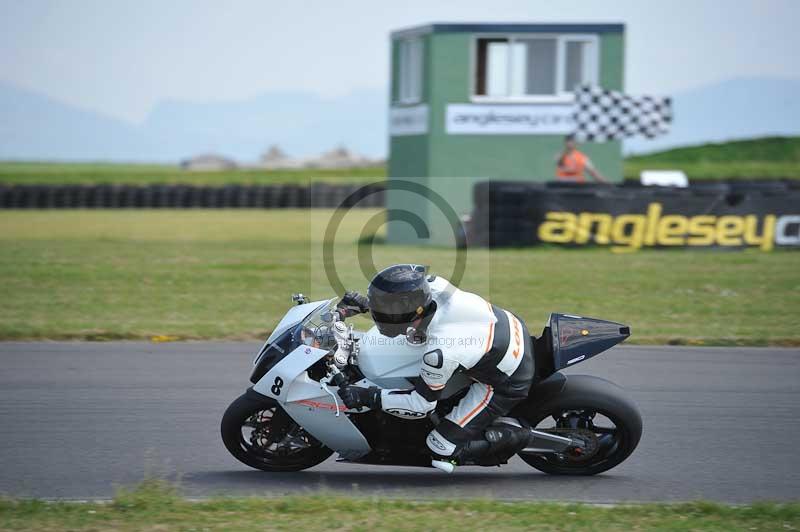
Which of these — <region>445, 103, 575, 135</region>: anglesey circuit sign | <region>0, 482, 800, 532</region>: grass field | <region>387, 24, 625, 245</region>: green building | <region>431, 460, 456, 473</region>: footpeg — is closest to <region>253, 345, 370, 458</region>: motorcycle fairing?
<region>431, 460, 456, 473</region>: footpeg

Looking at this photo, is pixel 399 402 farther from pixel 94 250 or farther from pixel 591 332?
pixel 94 250

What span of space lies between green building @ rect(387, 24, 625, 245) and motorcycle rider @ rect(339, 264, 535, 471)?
13914mm

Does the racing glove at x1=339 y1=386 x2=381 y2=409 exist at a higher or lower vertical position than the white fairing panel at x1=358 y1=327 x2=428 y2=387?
lower

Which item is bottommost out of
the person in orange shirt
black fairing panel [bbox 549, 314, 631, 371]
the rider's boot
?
the rider's boot

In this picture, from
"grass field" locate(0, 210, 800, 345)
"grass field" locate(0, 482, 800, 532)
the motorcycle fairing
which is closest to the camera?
"grass field" locate(0, 482, 800, 532)

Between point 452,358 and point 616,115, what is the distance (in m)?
15.1

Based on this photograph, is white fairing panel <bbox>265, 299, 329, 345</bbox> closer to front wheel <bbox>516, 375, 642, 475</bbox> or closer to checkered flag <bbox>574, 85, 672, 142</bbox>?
front wheel <bbox>516, 375, 642, 475</bbox>

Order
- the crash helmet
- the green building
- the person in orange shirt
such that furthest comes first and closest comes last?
the green building
the person in orange shirt
the crash helmet

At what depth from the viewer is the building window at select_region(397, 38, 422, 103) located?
65.9 feet

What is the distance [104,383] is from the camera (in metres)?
7.66

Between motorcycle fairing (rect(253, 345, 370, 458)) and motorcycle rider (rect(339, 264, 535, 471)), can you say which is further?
motorcycle fairing (rect(253, 345, 370, 458))

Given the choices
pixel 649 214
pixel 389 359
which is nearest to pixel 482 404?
pixel 389 359

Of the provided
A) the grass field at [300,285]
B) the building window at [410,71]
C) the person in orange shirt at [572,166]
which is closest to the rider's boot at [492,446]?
the grass field at [300,285]

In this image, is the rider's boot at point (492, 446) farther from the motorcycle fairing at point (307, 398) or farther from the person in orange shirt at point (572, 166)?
the person in orange shirt at point (572, 166)
